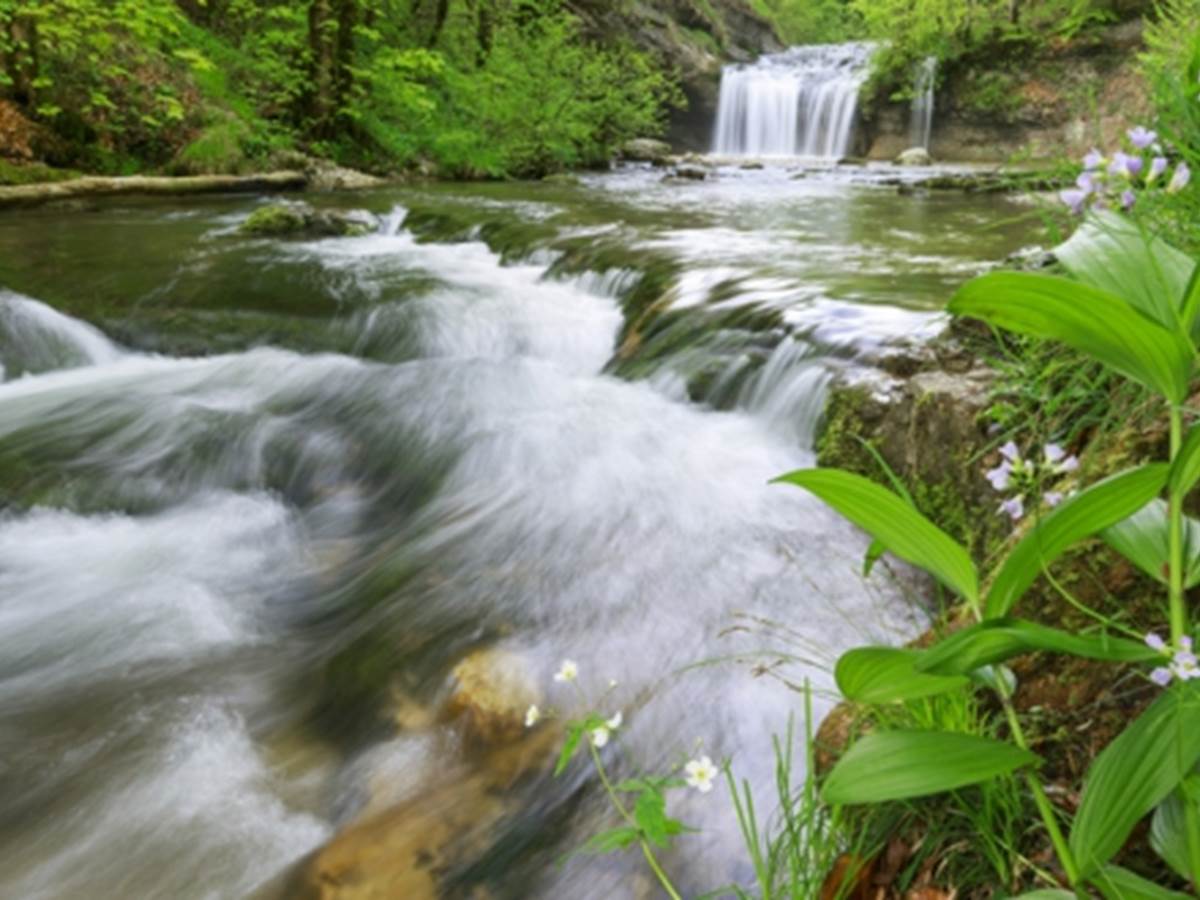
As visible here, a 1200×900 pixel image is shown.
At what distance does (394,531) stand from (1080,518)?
11.5ft

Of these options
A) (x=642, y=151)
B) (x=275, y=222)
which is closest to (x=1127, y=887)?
(x=275, y=222)

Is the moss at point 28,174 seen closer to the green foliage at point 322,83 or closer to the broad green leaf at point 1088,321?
the green foliage at point 322,83

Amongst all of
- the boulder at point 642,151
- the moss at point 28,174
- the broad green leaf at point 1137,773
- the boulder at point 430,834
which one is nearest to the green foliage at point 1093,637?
the broad green leaf at point 1137,773

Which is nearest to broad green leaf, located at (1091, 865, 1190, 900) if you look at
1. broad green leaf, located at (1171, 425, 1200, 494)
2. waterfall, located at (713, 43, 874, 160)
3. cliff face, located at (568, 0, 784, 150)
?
broad green leaf, located at (1171, 425, 1200, 494)

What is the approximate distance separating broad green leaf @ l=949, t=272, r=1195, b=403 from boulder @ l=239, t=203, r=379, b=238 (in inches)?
364

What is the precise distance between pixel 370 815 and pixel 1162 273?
7.34 ft

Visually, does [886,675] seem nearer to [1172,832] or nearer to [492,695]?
[1172,832]

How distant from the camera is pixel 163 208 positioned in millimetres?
10672

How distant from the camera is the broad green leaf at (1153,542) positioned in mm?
1104

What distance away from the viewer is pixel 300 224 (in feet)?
30.8

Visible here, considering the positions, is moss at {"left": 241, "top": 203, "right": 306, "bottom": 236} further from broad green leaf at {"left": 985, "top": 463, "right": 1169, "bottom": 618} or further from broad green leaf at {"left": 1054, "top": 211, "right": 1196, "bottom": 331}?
broad green leaf at {"left": 985, "top": 463, "right": 1169, "bottom": 618}

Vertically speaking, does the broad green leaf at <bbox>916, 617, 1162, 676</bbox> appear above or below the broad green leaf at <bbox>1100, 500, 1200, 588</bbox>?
below

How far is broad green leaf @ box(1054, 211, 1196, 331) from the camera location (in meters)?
1.08

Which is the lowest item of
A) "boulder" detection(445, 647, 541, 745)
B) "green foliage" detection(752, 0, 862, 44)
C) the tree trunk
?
"boulder" detection(445, 647, 541, 745)
